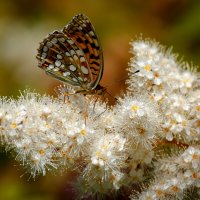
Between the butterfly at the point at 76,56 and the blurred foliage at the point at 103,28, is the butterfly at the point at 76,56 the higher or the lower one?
the lower one

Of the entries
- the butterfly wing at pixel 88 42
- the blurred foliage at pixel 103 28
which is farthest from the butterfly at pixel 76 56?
the blurred foliage at pixel 103 28

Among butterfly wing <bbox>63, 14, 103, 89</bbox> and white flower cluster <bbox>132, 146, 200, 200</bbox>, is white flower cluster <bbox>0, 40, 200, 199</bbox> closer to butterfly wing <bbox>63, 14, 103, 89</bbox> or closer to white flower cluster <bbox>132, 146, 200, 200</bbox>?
white flower cluster <bbox>132, 146, 200, 200</bbox>

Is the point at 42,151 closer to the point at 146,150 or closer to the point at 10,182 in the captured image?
the point at 146,150

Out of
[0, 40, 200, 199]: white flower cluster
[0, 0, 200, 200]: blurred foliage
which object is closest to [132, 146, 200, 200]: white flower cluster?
[0, 40, 200, 199]: white flower cluster

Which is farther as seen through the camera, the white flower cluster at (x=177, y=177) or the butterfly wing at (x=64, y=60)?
the butterfly wing at (x=64, y=60)

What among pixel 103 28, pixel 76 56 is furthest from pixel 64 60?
pixel 103 28

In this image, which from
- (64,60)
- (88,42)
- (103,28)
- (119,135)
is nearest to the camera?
(119,135)

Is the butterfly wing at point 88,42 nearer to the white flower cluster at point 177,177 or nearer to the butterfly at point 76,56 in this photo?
the butterfly at point 76,56

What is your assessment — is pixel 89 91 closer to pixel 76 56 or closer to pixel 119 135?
pixel 76 56
